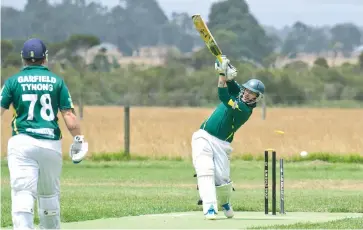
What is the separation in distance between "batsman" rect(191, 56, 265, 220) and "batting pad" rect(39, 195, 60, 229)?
288 cm

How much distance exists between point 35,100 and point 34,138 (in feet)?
1.20

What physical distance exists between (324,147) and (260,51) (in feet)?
289

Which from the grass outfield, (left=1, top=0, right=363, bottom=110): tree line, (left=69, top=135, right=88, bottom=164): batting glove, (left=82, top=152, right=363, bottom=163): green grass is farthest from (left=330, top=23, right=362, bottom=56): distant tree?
(left=69, top=135, right=88, bottom=164): batting glove

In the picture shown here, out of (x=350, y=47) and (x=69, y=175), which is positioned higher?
(x=350, y=47)

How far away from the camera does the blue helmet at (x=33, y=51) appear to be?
10.6m

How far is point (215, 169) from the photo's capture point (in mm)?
13406

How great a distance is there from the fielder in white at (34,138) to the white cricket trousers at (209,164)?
117 inches

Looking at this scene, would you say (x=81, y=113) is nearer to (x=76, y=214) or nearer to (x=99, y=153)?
(x=99, y=153)

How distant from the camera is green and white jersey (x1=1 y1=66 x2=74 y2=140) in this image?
10.4 m

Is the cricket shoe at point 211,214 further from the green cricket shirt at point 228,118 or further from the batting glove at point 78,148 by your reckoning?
the batting glove at point 78,148

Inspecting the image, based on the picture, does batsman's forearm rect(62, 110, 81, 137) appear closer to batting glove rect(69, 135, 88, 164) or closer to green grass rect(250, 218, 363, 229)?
batting glove rect(69, 135, 88, 164)

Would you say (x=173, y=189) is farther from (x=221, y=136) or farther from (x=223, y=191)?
(x=221, y=136)

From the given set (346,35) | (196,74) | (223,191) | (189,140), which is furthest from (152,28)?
(223,191)

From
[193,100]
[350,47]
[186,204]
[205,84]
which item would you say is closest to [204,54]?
[205,84]
